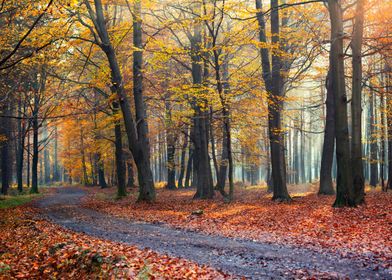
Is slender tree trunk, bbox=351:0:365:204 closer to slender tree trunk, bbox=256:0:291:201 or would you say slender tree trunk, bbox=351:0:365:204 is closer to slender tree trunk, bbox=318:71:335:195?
slender tree trunk, bbox=256:0:291:201

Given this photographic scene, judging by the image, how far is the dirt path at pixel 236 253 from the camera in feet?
Answer: 23.3

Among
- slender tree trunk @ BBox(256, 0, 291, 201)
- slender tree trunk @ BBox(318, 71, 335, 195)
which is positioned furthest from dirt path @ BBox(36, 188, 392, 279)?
slender tree trunk @ BBox(318, 71, 335, 195)

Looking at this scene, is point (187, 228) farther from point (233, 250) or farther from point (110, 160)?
point (110, 160)

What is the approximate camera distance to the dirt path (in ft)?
23.3

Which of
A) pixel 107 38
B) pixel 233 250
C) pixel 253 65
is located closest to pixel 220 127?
pixel 253 65

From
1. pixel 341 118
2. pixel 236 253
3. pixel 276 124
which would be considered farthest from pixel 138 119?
pixel 236 253

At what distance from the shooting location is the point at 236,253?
876 cm

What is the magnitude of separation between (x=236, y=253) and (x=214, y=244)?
46.5 inches

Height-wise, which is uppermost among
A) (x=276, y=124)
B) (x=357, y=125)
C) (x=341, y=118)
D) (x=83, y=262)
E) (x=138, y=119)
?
(x=138, y=119)

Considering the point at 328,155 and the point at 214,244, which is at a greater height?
the point at 328,155

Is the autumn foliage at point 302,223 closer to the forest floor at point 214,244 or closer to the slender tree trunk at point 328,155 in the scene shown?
the forest floor at point 214,244

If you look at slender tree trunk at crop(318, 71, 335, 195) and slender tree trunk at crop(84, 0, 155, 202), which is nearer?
slender tree trunk at crop(84, 0, 155, 202)

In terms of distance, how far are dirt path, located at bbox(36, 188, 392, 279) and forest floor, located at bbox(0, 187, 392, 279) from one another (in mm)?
17

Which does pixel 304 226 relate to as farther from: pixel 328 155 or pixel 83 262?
pixel 328 155
